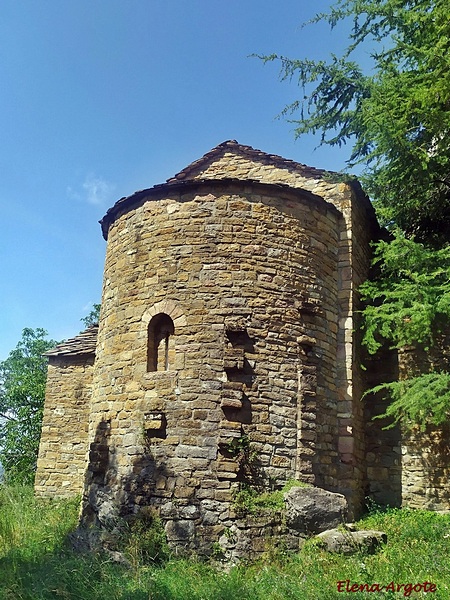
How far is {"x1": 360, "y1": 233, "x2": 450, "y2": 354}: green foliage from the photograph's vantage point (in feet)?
28.5

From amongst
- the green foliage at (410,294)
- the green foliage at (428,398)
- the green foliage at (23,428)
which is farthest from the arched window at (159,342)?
the green foliage at (23,428)

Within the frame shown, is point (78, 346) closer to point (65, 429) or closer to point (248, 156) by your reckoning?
point (65, 429)

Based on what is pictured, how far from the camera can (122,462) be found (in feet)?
28.1

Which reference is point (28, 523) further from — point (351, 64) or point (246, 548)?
point (351, 64)

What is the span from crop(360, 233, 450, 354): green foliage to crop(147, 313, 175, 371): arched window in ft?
11.2

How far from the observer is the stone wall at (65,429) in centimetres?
1323

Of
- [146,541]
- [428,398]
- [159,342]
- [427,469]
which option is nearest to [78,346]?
[159,342]

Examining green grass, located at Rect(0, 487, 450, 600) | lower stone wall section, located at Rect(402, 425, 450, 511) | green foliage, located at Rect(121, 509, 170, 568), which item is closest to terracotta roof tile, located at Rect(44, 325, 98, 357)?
green grass, located at Rect(0, 487, 450, 600)

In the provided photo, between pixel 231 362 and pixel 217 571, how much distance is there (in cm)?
278

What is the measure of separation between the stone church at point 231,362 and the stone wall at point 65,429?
13.1 ft

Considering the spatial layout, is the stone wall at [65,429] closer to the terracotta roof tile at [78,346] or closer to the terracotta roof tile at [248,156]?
the terracotta roof tile at [78,346]

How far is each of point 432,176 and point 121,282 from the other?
5551 mm

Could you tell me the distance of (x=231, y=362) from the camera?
331 inches

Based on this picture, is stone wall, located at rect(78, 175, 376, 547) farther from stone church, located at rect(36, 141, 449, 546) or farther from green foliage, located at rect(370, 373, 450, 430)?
green foliage, located at rect(370, 373, 450, 430)
